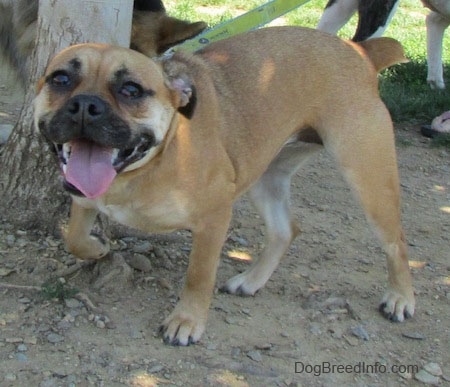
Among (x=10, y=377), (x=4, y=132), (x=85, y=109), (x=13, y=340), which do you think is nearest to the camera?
(x=85, y=109)

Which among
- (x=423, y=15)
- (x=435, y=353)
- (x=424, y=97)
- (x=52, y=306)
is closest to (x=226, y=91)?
(x=52, y=306)

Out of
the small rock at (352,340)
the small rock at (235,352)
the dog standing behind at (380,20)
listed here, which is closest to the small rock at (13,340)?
the small rock at (235,352)

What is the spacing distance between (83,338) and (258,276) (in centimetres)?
103

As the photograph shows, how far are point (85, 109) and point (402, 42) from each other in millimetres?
7431

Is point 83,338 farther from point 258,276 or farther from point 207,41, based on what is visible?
point 207,41

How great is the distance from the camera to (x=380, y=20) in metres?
6.51

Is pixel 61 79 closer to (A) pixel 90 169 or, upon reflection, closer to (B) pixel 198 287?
(A) pixel 90 169

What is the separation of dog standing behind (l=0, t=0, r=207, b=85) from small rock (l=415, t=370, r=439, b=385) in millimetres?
2275

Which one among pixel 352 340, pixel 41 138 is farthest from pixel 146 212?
pixel 352 340

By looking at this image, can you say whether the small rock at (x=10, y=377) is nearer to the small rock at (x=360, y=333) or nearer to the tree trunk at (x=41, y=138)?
the tree trunk at (x=41, y=138)

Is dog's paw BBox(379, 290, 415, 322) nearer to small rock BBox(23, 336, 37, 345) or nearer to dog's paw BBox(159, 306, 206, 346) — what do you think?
dog's paw BBox(159, 306, 206, 346)

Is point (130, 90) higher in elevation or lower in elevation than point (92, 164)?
higher

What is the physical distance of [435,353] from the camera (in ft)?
12.5

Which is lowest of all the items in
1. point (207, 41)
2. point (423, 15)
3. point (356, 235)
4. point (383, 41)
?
point (423, 15)
